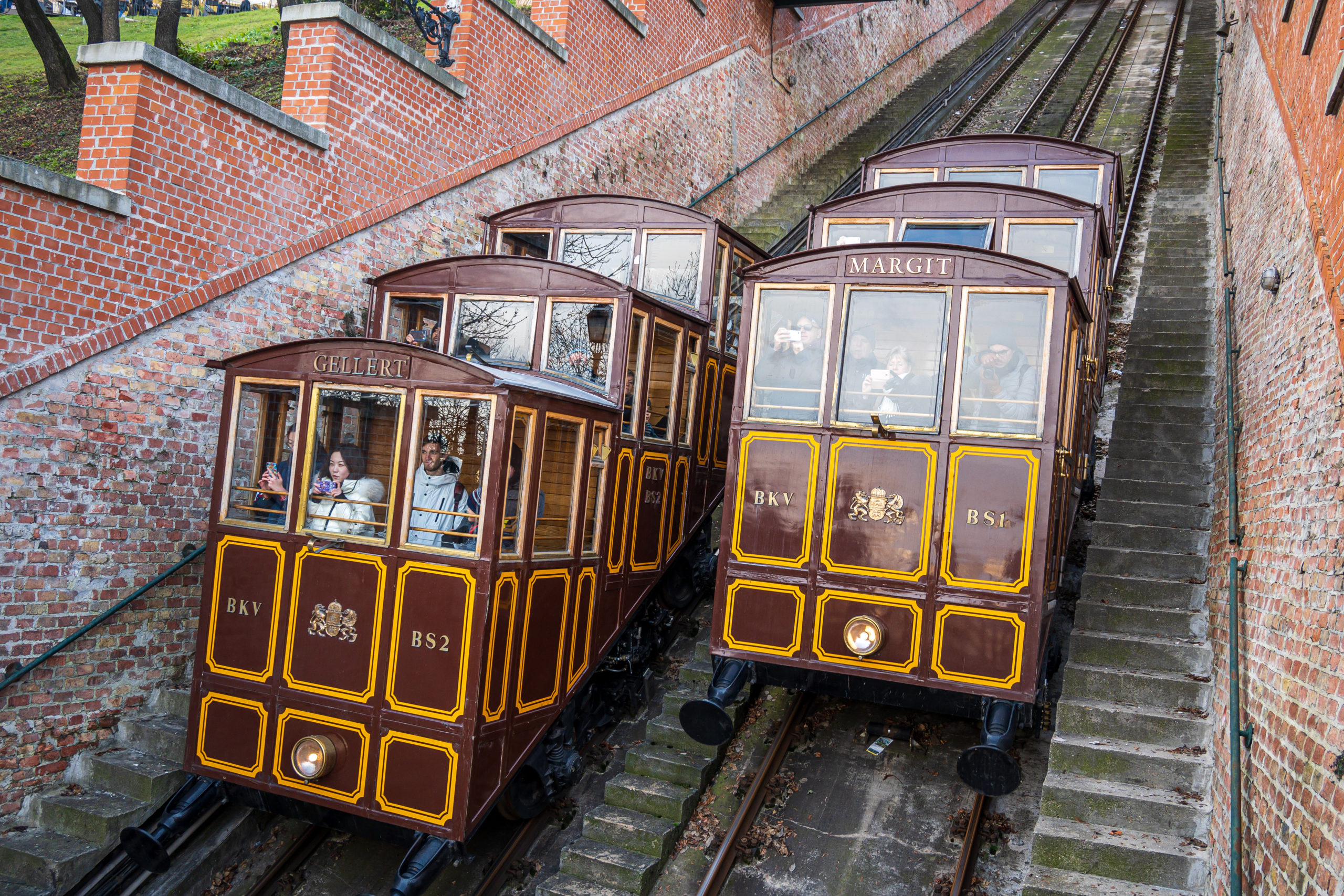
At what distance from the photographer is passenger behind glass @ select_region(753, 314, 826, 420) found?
618 centimetres

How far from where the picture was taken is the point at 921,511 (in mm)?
5844

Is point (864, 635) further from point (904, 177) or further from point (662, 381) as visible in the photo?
point (904, 177)

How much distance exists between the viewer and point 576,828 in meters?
6.75

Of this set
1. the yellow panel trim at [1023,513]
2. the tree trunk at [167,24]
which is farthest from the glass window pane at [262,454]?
the tree trunk at [167,24]

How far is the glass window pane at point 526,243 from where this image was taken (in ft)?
30.1

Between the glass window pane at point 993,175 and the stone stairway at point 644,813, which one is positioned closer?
the stone stairway at point 644,813

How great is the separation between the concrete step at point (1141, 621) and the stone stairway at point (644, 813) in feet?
8.42

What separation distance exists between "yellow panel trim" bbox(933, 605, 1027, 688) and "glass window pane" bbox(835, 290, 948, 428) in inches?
44.5

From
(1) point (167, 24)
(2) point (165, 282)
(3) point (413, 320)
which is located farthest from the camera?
(1) point (167, 24)

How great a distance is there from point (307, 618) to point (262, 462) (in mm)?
1039

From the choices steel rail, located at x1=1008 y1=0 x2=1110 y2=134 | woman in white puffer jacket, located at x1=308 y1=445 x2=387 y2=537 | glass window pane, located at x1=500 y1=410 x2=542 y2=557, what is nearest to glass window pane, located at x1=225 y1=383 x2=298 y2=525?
woman in white puffer jacket, located at x1=308 y1=445 x2=387 y2=537

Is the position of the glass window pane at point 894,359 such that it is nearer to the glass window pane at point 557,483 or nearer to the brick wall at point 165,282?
the glass window pane at point 557,483

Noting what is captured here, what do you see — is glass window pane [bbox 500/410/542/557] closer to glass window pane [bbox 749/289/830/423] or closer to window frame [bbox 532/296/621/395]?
window frame [bbox 532/296/621/395]

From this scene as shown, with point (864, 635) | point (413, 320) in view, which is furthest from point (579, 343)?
point (864, 635)
